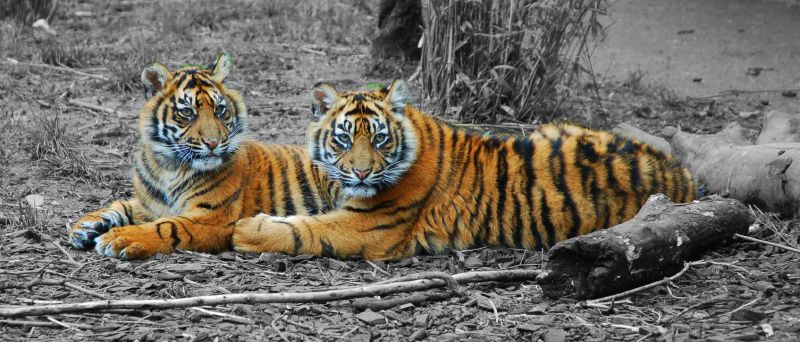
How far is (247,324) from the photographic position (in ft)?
12.8

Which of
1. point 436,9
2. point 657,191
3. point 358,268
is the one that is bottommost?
point 358,268

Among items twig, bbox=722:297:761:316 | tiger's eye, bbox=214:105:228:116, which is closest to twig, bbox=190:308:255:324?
tiger's eye, bbox=214:105:228:116

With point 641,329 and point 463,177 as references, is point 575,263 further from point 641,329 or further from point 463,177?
point 463,177

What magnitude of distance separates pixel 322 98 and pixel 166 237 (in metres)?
1.05

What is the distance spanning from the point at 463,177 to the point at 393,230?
469 mm

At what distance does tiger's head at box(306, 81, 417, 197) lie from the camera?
187 inches

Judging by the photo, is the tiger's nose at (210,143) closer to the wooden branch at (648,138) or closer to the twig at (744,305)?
the twig at (744,305)

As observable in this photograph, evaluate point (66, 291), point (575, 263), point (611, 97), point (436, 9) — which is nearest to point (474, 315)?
point (575, 263)

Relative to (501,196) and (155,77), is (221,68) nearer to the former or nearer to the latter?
(155,77)

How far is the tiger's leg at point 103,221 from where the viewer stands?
4.86 meters

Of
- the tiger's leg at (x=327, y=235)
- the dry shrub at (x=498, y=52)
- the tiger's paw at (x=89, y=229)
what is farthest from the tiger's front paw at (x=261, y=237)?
the dry shrub at (x=498, y=52)

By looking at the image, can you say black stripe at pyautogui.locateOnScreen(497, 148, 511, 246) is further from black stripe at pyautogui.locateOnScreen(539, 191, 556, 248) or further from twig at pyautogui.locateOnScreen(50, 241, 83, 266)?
twig at pyautogui.locateOnScreen(50, 241, 83, 266)

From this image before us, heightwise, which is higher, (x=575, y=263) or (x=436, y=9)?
(x=436, y=9)

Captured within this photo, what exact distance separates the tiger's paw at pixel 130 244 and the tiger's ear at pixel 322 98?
102cm
